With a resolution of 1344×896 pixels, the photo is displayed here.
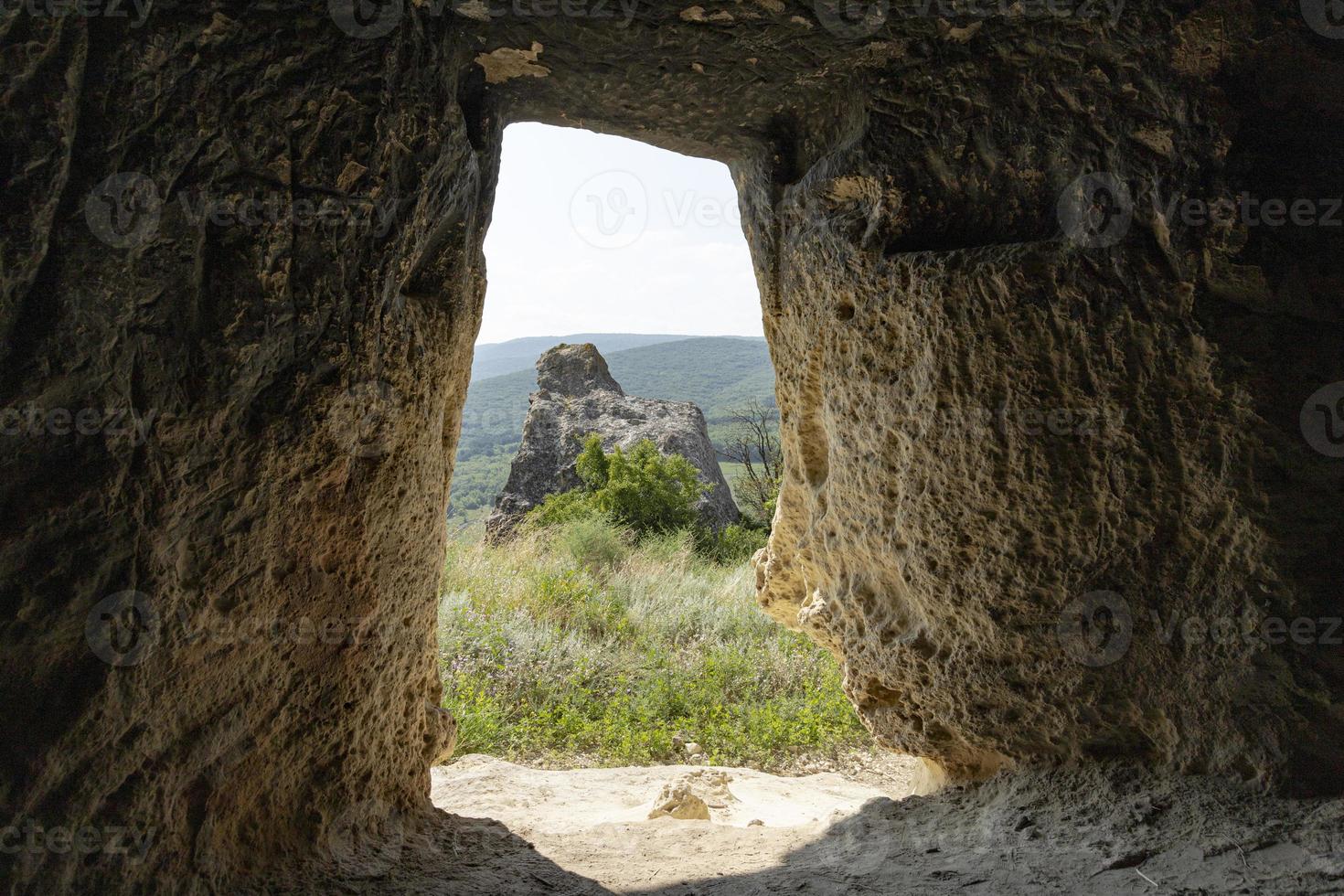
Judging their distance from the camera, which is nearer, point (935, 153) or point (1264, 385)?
→ point (1264, 385)

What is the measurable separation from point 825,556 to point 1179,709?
1.46 metres

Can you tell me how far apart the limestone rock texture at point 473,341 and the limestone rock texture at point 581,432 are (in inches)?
341

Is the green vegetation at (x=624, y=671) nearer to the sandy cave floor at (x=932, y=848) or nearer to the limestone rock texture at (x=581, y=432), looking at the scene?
the sandy cave floor at (x=932, y=848)

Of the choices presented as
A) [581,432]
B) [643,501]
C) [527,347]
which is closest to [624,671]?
[643,501]

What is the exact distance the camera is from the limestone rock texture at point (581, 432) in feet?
39.6

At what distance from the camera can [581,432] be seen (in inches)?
502

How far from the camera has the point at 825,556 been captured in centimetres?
351

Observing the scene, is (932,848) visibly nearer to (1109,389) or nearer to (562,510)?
(1109,389)

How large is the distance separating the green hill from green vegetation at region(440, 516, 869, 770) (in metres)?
21.4

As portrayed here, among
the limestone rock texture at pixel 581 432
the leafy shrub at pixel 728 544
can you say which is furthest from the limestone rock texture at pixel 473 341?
the limestone rock texture at pixel 581 432

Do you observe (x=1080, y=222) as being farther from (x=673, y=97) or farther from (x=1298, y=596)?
(x=673, y=97)

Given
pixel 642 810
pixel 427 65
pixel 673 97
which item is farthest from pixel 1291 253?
pixel 642 810

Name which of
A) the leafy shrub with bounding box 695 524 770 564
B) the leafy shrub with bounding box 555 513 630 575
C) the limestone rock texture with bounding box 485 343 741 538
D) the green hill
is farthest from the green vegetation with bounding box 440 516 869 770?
the green hill

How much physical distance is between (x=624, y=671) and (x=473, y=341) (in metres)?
3.78
